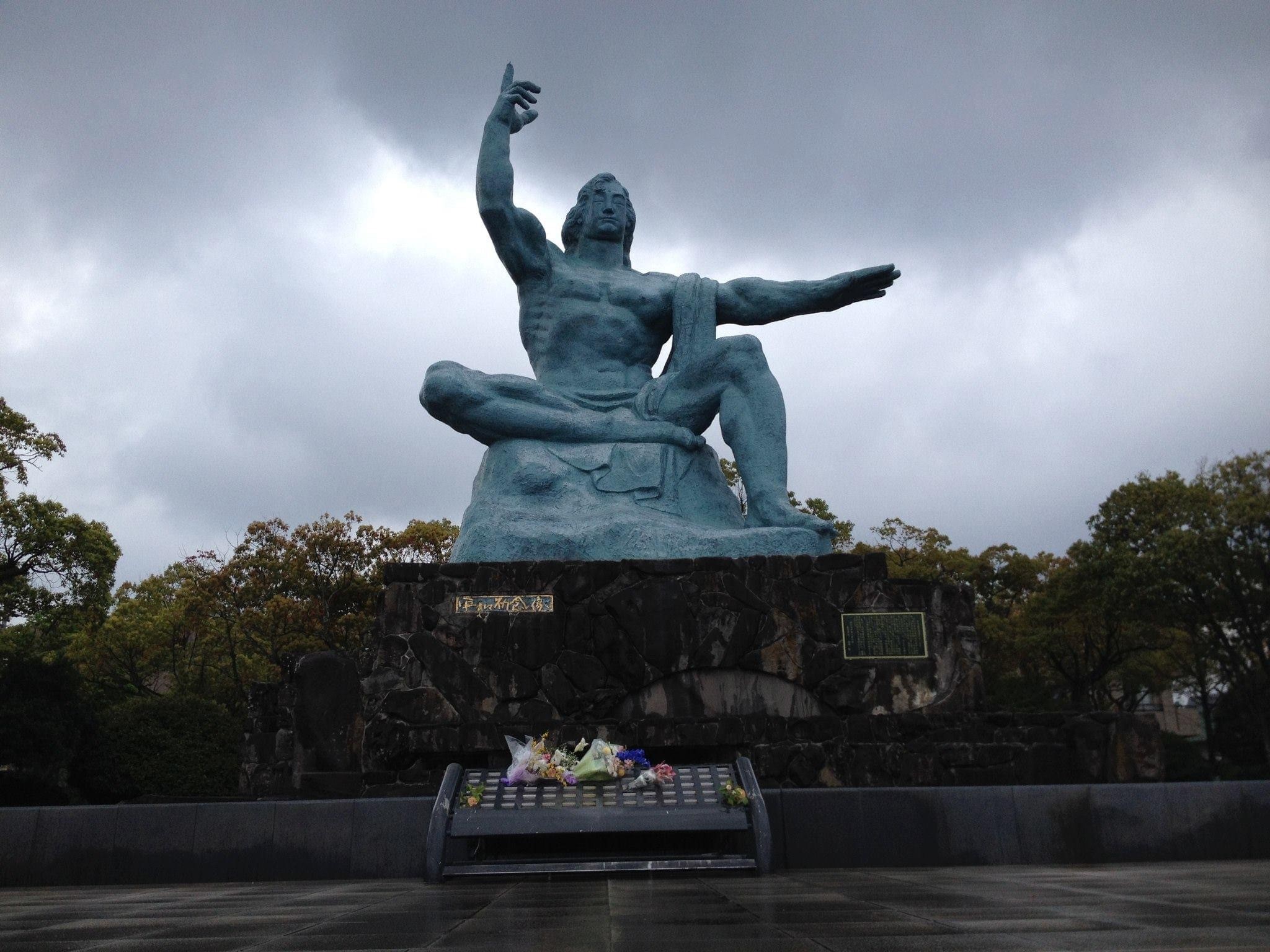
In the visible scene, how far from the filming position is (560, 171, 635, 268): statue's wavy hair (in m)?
8.71

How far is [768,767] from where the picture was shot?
601 centimetres

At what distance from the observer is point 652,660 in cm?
638

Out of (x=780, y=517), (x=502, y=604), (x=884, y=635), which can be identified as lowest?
(x=884, y=635)

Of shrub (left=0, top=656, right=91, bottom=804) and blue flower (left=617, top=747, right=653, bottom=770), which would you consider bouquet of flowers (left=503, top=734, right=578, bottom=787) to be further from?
shrub (left=0, top=656, right=91, bottom=804)

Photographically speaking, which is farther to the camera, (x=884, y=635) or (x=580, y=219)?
(x=580, y=219)

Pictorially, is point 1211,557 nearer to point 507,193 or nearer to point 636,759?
point 507,193

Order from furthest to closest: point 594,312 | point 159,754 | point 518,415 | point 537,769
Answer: point 159,754 < point 594,312 < point 518,415 < point 537,769

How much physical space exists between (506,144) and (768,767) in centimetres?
476

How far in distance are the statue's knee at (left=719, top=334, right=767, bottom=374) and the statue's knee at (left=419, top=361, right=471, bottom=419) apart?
188cm

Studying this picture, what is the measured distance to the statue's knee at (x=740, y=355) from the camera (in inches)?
302

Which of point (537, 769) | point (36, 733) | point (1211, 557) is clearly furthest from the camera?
point (1211, 557)

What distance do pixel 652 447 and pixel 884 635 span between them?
2.13 meters

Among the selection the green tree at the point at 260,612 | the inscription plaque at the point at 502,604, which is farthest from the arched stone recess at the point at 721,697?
the green tree at the point at 260,612

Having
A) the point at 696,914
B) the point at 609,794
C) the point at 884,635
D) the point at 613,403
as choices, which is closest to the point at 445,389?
the point at 613,403
